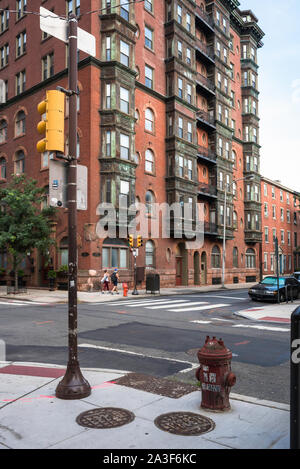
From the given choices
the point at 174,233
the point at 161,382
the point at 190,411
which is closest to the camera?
the point at 190,411

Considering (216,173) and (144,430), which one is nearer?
(144,430)

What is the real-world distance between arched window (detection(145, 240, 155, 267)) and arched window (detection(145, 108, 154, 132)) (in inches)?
371

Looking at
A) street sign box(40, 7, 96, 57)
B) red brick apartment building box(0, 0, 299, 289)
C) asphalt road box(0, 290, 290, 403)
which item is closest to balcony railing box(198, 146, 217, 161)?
red brick apartment building box(0, 0, 299, 289)

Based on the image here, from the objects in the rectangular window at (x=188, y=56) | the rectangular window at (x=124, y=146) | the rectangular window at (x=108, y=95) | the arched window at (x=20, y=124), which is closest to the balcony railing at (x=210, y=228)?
the rectangular window at (x=124, y=146)

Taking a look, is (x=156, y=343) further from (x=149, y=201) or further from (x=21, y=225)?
(x=149, y=201)

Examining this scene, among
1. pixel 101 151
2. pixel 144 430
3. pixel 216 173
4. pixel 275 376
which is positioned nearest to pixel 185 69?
pixel 216 173

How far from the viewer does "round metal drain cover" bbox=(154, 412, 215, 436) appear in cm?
444

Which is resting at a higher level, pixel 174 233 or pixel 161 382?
pixel 174 233

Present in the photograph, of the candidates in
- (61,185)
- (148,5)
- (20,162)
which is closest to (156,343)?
(61,185)

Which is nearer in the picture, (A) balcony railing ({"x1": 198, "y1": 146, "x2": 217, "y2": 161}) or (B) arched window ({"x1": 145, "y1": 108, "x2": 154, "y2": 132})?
(B) arched window ({"x1": 145, "y1": 108, "x2": 154, "y2": 132})

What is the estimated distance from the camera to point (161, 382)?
20.8 ft

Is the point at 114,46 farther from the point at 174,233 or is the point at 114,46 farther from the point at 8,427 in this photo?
the point at 8,427

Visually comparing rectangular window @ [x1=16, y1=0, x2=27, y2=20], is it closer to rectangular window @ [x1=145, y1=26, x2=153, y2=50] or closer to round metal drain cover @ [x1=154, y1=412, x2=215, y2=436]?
rectangular window @ [x1=145, y1=26, x2=153, y2=50]

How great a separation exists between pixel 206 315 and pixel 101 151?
16.1m
